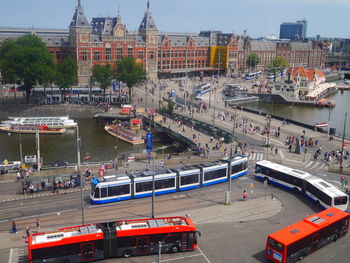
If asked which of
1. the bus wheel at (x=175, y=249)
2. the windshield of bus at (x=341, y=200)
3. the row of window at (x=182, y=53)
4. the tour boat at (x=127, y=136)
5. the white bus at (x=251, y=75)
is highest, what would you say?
the row of window at (x=182, y=53)

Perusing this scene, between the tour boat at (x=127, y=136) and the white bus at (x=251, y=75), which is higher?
the white bus at (x=251, y=75)

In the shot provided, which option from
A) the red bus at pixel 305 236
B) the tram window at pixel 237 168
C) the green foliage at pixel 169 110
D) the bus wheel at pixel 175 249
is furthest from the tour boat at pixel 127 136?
the red bus at pixel 305 236

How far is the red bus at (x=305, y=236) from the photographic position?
2618 centimetres

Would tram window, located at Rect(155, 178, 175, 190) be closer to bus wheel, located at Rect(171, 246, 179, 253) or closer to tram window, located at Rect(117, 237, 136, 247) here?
bus wheel, located at Rect(171, 246, 179, 253)

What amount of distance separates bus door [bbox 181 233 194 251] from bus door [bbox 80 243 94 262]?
6.51 m

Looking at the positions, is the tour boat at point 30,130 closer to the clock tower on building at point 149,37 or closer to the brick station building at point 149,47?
the brick station building at point 149,47

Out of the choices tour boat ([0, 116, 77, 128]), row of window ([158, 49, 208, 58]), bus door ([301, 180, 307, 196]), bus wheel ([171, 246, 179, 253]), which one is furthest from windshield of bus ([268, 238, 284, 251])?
row of window ([158, 49, 208, 58])

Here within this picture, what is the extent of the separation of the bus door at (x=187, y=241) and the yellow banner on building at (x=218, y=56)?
131m

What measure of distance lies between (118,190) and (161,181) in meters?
4.63

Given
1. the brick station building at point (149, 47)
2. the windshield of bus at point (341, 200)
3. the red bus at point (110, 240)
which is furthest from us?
the brick station building at point (149, 47)

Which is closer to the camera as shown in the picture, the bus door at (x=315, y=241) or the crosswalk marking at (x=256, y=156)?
the bus door at (x=315, y=241)

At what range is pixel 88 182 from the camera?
43594 millimetres

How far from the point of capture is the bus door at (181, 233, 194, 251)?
28.1m

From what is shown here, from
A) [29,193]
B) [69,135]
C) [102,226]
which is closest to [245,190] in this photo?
[102,226]
